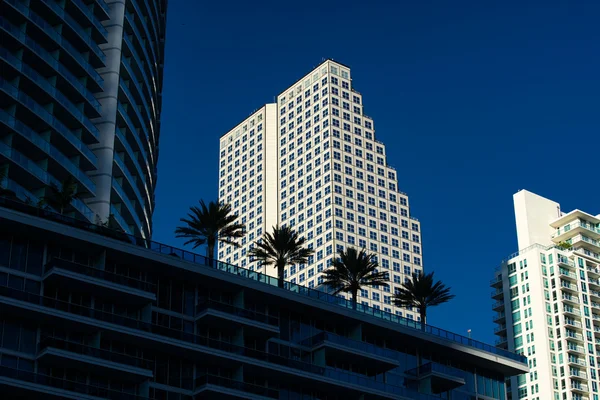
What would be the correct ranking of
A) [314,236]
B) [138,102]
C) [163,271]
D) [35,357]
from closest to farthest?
[35,357]
[163,271]
[138,102]
[314,236]

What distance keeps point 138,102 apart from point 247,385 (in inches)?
1601

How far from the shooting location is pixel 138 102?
11769cm

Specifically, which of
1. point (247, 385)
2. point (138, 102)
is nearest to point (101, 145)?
point (138, 102)

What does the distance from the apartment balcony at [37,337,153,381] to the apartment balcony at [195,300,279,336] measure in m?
7.84

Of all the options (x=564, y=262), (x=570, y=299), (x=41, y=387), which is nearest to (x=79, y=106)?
(x=41, y=387)

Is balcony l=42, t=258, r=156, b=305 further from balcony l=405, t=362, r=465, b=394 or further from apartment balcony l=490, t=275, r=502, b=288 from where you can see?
apartment balcony l=490, t=275, r=502, b=288

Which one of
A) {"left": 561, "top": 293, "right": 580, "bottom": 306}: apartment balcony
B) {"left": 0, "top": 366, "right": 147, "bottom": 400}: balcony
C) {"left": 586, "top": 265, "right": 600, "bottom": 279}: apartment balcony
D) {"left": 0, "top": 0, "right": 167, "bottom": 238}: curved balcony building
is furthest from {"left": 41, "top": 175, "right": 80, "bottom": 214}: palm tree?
{"left": 586, "top": 265, "right": 600, "bottom": 279}: apartment balcony

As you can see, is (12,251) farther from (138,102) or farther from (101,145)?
(138,102)

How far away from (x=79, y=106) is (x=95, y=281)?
27728mm

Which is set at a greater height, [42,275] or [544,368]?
[544,368]

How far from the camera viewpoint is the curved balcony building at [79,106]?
96.0 m

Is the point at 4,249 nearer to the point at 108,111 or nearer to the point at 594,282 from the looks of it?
the point at 108,111

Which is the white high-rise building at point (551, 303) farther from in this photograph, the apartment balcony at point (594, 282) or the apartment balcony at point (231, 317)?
the apartment balcony at point (231, 317)

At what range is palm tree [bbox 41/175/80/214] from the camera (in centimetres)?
9119
